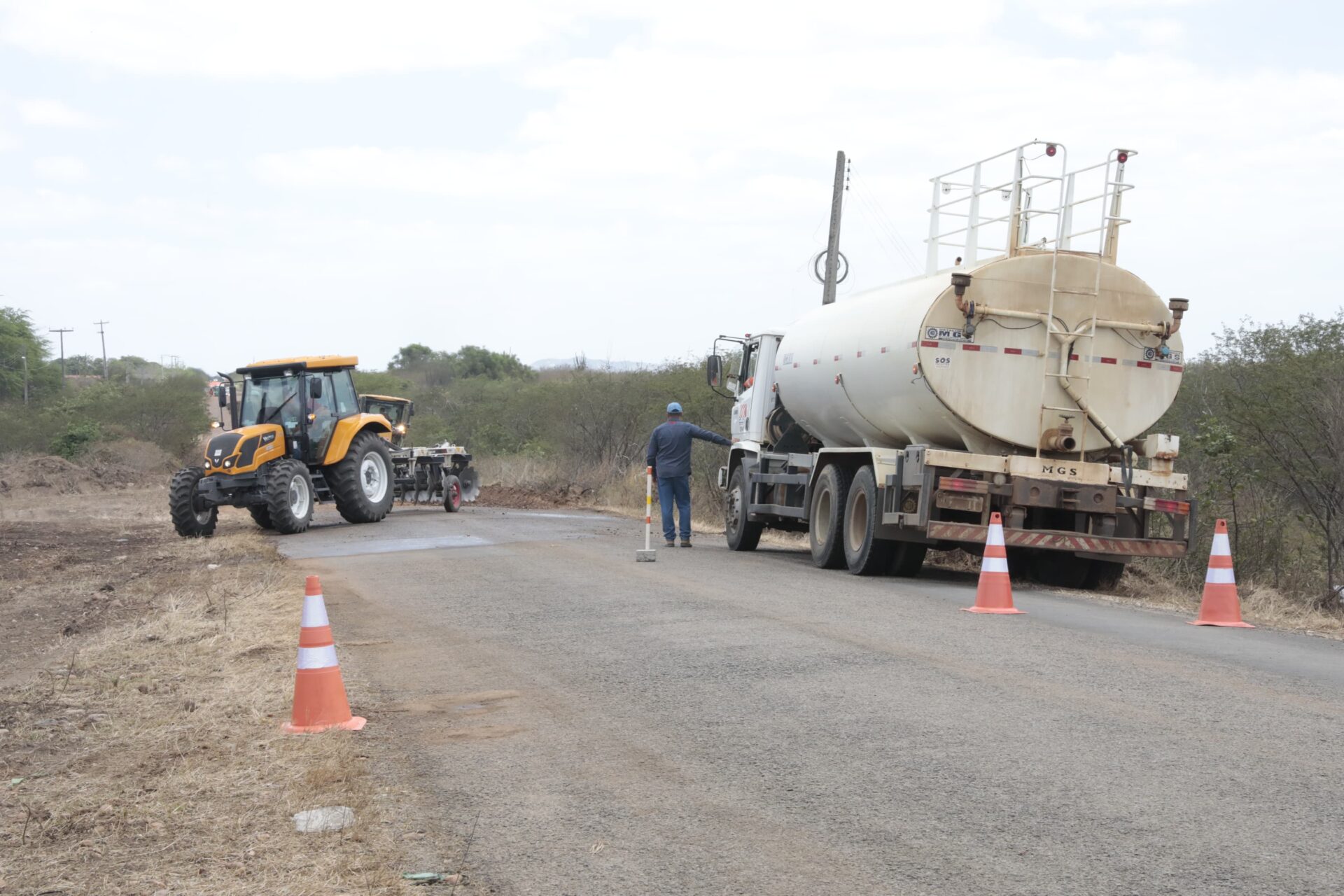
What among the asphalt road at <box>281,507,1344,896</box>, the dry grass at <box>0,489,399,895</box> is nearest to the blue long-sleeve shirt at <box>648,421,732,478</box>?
the asphalt road at <box>281,507,1344,896</box>

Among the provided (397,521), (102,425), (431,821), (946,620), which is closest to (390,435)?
(397,521)

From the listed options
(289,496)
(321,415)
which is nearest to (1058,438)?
(289,496)

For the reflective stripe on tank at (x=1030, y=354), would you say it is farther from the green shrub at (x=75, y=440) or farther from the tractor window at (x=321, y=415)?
the green shrub at (x=75, y=440)

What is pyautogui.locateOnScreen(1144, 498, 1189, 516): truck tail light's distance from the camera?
1348cm

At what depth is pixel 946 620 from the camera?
10.4m

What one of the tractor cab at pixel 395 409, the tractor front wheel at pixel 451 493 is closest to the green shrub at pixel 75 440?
the tractor cab at pixel 395 409

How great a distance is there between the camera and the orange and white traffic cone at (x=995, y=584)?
11.1 metres

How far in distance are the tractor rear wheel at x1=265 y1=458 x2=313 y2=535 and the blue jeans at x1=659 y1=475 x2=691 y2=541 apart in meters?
6.00

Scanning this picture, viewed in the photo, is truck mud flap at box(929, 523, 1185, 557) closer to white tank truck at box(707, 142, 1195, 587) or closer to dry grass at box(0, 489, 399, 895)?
white tank truck at box(707, 142, 1195, 587)

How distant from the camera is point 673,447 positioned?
18.9 meters

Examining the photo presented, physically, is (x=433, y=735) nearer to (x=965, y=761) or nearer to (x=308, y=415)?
(x=965, y=761)

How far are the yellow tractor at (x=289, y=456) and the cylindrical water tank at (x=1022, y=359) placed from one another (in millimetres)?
11103

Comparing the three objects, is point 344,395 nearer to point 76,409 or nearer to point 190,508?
point 190,508

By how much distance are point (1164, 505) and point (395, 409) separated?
19757 mm
